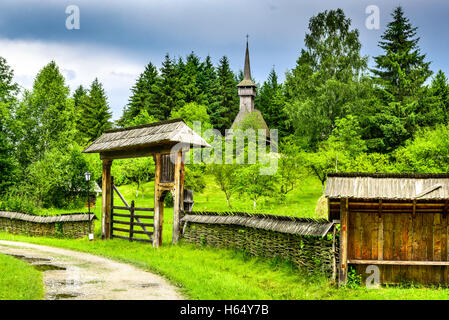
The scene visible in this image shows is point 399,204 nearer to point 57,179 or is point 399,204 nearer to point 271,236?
point 271,236

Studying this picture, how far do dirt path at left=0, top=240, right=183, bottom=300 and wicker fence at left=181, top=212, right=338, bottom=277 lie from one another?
3581 millimetres

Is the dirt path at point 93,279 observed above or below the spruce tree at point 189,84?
below

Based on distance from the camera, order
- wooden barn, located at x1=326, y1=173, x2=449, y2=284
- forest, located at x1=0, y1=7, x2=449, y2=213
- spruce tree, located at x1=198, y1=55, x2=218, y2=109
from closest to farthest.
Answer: wooden barn, located at x1=326, y1=173, x2=449, y2=284
forest, located at x1=0, y1=7, x2=449, y2=213
spruce tree, located at x1=198, y1=55, x2=218, y2=109

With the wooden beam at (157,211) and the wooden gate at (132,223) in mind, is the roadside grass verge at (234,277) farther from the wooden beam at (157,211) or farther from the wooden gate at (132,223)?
the wooden gate at (132,223)

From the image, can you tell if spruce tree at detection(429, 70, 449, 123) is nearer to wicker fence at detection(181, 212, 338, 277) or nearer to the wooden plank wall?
wicker fence at detection(181, 212, 338, 277)

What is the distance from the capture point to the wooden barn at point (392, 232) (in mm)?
11141

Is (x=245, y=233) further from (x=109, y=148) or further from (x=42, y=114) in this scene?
(x=42, y=114)

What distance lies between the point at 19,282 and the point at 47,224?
15053 millimetres

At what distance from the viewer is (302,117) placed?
142 ft

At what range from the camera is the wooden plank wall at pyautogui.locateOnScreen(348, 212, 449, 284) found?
11.4 metres

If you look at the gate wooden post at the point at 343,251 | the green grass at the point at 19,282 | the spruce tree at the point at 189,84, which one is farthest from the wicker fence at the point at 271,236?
the spruce tree at the point at 189,84

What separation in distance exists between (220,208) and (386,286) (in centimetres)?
2663

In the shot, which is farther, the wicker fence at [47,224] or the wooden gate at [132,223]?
the wicker fence at [47,224]

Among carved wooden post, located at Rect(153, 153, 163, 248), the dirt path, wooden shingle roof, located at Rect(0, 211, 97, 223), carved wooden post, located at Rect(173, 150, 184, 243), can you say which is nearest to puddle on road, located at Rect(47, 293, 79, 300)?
the dirt path
